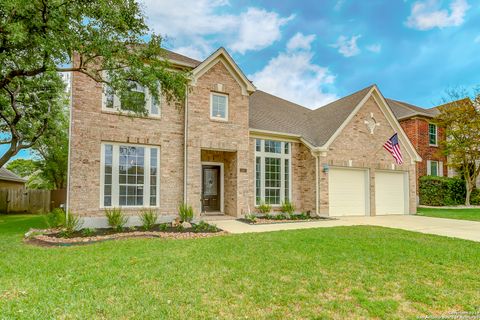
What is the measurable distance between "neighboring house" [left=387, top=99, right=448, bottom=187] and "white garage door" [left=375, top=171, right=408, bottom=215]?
7277mm

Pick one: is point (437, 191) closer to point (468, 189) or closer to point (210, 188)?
point (468, 189)

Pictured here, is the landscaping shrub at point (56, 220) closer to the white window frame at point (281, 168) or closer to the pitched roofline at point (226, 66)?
the pitched roofline at point (226, 66)

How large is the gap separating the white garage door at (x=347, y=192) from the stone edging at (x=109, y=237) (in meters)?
7.28

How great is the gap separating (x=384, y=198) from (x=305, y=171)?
16.3 feet

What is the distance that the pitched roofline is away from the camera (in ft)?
38.9

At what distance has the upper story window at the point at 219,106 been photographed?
12298 millimetres

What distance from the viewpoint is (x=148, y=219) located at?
387 inches

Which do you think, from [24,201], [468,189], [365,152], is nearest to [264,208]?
[365,152]

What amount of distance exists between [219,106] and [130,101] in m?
4.21

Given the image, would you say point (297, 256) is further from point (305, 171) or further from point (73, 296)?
point (305, 171)

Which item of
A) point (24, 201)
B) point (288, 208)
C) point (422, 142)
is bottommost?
point (24, 201)

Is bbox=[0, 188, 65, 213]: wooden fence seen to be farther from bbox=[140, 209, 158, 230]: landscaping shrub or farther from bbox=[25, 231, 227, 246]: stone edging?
bbox=[25, 231, 227, 246]: stone edging

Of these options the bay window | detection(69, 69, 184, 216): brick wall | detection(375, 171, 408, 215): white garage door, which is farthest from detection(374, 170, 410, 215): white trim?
detection(69, 69, 184, 216): brick wall

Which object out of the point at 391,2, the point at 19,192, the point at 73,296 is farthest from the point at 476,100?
the point at 19,192
